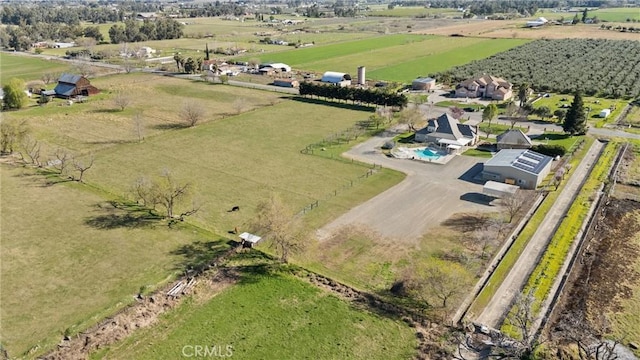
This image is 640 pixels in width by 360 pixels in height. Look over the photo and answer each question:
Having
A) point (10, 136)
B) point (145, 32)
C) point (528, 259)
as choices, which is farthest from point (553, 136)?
point (145, 32)

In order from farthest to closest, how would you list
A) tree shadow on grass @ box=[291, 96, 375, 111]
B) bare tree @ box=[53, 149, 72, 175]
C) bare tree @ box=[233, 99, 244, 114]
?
tree shadow on grass @ box=[291, 96, 375, 111] < bare tree @ box=[233, 99, 244, 114] < bare tree @ box=[53, 149, 72, 175]

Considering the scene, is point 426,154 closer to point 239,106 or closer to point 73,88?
point 239,106

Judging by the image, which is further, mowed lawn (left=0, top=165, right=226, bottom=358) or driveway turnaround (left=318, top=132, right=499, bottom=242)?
driveway turnaround (left=318, top=132, right=499, bottom=242)

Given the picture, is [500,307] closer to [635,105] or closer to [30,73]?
[635,105]

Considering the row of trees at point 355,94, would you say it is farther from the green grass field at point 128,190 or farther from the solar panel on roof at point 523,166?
the solar panel on roof at point 523,166

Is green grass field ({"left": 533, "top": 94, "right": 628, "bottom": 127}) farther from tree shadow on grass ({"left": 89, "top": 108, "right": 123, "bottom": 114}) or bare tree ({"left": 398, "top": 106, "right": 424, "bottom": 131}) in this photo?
A: tree shadow on grass ({"left": 89, "top": 108, "right": 123, "bottom": 114})

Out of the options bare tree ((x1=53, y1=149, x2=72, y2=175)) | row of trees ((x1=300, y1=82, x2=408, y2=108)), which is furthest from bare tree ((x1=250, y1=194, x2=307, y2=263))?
row of trees ((x1=300, y1=82, x2=408, y2=108))

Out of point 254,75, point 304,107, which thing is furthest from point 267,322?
point 254,75
